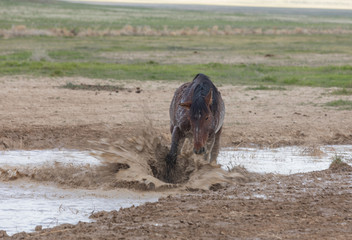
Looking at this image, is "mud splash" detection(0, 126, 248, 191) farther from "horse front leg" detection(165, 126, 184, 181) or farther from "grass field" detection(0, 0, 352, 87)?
"grass field" detection(0, 0, 352, 87)

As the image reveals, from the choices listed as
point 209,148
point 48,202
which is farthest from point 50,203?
point 209,148

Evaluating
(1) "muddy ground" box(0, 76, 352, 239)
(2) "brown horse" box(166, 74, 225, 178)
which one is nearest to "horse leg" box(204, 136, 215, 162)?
(2) "brown horse" box(166, 74, 225, 178)

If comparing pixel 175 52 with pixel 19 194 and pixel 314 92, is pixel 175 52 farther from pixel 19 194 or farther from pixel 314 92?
pixel 19 194

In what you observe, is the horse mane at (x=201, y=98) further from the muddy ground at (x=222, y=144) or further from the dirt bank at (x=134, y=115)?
the dirt bank at (x=134, y=115)

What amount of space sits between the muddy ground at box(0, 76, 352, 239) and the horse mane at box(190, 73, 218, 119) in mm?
1048

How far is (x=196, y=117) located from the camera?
8.10 metres

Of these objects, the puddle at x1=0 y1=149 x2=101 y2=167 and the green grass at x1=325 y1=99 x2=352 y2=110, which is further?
the green grass at x1=325 y1=99 x2=352 y2=110

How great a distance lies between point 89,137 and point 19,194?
393cm

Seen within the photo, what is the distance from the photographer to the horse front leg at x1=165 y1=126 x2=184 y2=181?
345 inches

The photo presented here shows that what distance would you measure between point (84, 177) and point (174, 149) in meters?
1.44

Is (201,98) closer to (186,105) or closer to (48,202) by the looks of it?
(186,105)

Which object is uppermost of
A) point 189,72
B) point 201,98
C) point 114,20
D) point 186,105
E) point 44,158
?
point 201,98

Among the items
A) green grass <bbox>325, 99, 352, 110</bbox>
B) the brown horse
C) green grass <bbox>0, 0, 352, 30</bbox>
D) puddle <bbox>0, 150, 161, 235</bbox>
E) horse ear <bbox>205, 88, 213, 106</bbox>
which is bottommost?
green grass <bbox>0, 0, 352, 30</bbox>

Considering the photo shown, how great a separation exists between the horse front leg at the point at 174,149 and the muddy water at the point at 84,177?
31 centimetres
